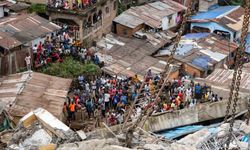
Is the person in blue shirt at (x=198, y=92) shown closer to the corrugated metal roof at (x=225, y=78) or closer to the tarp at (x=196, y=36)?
the corrugated metal roof at (x=225, y=78)

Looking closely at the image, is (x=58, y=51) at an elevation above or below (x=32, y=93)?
below

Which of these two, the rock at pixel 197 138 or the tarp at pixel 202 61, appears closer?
the rock at pixel 197 138

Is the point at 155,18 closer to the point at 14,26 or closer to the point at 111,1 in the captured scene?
the point at 111,1

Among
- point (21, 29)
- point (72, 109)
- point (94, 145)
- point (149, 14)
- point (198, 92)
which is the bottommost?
point (149, 14)

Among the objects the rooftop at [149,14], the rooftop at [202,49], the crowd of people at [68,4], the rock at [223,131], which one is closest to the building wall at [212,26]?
the rooftop at [202,49]

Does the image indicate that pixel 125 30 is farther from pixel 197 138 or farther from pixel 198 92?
pixel 197 138

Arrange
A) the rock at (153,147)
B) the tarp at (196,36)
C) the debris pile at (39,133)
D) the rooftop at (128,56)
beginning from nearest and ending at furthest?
the rock at (153,147)
the debris pile at (39,133)
the rooftop at (128,56)
the tarp at (196,36)

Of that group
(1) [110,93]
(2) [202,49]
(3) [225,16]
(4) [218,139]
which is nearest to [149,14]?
(2) [202,49]
